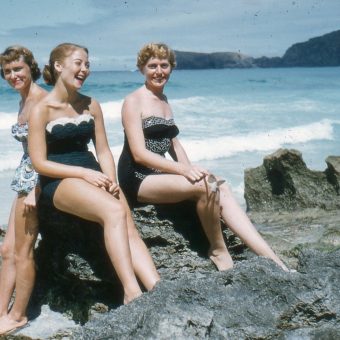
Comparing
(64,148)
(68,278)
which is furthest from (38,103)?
(68,278)

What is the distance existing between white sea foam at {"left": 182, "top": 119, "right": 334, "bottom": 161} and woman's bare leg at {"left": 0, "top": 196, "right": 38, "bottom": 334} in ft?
36.2

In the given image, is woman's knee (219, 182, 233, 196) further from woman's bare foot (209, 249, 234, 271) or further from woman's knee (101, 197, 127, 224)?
woman's knee (101, 197, 127, 224)

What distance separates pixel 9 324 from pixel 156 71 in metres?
2.05

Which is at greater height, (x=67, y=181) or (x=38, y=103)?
(x=38, y=103)

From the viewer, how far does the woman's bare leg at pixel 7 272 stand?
404cm

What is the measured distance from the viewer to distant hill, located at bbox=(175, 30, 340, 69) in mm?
100750

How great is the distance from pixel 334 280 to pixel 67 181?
1.67 meters

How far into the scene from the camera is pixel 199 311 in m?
2.85

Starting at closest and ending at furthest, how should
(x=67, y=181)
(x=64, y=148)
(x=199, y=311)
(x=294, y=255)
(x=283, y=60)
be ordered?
1. (x=199, y=311)
2. (x=67, y=181)
3. (x=64, y=148)
4. (x=294, y=255)
5. (x=283, y=60)

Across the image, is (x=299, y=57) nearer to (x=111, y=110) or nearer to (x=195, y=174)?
(x=111, y=110)

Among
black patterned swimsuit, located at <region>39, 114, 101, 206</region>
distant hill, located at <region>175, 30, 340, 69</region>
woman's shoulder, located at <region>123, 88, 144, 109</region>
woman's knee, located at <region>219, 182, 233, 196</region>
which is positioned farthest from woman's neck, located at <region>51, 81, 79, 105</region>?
distant hill, located at <region>175, 30, 340, 69</region>

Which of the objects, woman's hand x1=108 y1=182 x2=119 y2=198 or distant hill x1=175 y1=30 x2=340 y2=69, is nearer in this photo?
woman's hand x1=108 y1=182 x2=119 y2=198

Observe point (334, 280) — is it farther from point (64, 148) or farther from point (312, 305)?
point (64, 148)

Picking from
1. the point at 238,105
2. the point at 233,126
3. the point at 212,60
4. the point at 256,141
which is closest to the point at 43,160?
the point at 256,141
